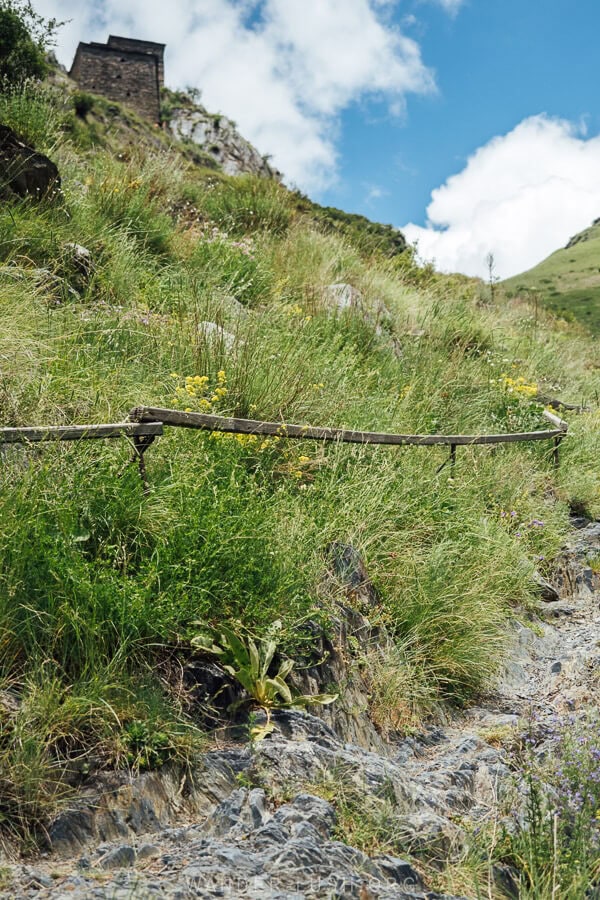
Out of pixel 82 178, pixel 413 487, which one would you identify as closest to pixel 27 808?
pixel 413 487

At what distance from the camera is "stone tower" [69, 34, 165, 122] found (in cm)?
5262

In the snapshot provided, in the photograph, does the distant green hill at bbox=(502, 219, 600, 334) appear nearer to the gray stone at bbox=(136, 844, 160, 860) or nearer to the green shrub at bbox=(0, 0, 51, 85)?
the green shrub at bbox=(0, 0, 51, 85)

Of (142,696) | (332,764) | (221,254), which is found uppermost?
(221,254)

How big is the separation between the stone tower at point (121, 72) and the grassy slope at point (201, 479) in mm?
48712

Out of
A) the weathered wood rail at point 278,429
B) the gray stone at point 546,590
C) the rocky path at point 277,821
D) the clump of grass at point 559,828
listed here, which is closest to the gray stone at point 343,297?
the weathered wood rail at point 278,429

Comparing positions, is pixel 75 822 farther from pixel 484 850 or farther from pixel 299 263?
pixel 299 263

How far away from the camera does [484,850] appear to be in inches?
111

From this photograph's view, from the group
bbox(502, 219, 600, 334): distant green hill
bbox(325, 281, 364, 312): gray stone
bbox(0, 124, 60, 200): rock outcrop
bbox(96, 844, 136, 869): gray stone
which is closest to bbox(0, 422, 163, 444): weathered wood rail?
bbox(96, 844, 136, 869): gray stone

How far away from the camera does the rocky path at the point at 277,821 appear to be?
7.49ft

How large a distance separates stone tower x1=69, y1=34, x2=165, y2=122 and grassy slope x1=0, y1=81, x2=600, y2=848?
160 feet

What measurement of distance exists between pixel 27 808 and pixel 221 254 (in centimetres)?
714

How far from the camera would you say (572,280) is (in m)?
66.9

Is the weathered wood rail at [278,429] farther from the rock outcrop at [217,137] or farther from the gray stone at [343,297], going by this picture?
the rock outcrop at [217,137]

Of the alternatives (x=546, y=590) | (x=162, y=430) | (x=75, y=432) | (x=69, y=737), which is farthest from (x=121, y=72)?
(x=69, y=737)
